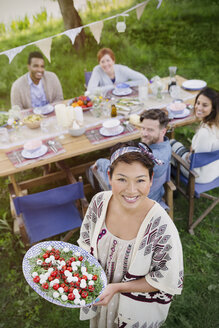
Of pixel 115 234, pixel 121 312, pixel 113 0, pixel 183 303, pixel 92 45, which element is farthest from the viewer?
pixel 113 0

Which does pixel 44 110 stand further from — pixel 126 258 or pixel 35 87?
pixel 126 258

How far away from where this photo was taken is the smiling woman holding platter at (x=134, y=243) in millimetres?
1444

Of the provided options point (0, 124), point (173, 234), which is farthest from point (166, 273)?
point (0, 124)

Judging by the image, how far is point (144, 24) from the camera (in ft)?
27.4

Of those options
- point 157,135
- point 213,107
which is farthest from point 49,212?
point 213,107

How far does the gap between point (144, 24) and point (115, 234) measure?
8079mm

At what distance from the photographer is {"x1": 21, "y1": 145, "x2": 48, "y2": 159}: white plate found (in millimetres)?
2793

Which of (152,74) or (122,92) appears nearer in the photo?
(122,92)

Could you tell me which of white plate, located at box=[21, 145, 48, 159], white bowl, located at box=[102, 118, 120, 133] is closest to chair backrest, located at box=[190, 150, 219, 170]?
white bowl, located at box=[102, 118, 120, 133]

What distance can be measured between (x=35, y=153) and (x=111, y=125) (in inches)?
32.3

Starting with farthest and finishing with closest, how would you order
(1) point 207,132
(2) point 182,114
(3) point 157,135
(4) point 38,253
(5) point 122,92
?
1. (5) point 122,92
2. (2) point 182,114
3. (1) point 207,132
4. (3) point 157,135
5. (4) point 38,253

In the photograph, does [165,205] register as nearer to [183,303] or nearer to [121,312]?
[183,303]

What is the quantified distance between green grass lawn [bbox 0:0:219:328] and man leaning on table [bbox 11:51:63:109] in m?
1.01

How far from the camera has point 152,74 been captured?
6.54 meters
